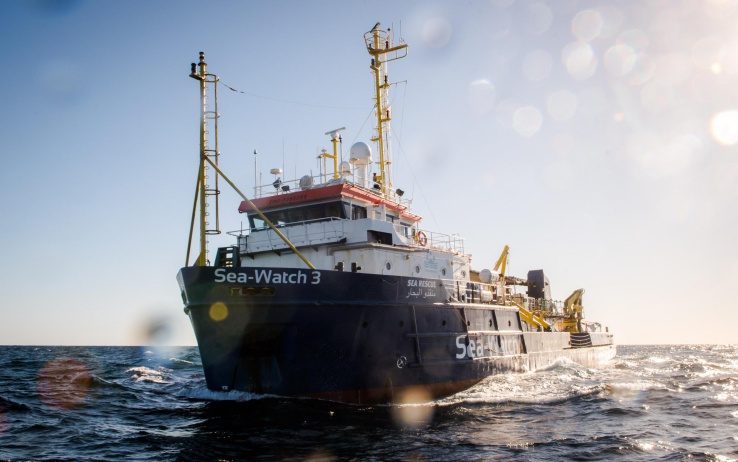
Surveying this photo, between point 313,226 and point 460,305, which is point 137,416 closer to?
point 313,226

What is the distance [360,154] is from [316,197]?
3835 mm

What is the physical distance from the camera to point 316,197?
17.6 metres

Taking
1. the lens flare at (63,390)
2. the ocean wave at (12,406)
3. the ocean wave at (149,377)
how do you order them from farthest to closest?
the ocean wave at (149,377), the lens flare at (63,390), the ocean wave at (12,406)

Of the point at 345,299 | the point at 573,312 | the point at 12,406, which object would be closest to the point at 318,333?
the point at 345,299

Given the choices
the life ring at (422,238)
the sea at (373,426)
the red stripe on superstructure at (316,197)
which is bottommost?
the sea at (373,426)

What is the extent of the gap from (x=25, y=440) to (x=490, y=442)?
9128 millimetres

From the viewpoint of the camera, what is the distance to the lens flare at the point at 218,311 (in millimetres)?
13578

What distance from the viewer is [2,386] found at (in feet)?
64.9

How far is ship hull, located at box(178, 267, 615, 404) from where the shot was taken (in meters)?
13.6

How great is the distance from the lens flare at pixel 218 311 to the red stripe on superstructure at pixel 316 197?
5.25m

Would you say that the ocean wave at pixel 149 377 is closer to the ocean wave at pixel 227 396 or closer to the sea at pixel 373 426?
the sea at pixel 373 426

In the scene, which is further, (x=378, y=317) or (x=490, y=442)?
(x=378, y=317)

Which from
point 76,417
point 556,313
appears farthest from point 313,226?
point 556,313

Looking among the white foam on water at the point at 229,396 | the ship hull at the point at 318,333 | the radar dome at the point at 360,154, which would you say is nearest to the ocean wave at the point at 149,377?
the white foam on water at the point at 229,396
